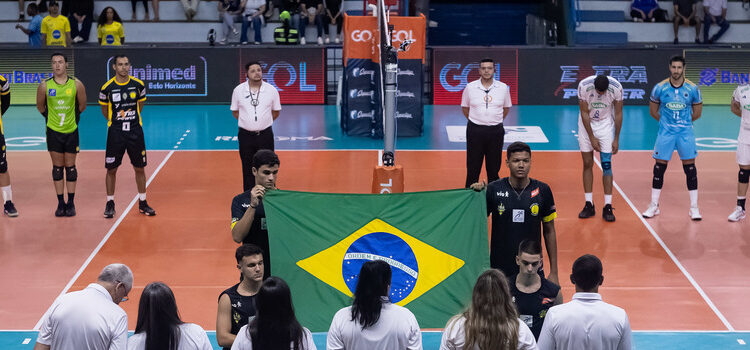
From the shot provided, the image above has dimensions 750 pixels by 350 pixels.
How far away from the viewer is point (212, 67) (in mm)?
23422

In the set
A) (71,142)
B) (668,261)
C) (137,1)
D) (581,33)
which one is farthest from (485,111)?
(137,1)

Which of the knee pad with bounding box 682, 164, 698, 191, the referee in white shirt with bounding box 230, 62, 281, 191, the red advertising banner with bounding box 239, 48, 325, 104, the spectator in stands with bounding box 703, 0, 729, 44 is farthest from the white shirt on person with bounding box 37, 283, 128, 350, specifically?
the spectator in stands with bounding box 703, 0, 729, 44

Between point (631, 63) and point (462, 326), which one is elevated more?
point (631, 63)

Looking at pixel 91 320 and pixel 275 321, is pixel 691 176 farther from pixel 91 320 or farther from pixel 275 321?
pixel 91 320

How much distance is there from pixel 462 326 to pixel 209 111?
1758 centimetres

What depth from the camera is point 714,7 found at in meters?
26.6

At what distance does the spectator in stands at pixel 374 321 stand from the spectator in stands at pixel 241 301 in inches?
34.9

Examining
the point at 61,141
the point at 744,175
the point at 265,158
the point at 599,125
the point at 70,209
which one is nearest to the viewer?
the point at 265,158

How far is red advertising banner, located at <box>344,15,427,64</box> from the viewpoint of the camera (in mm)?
18984

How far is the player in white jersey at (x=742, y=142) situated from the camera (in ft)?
43.1

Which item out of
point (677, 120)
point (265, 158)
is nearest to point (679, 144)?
point (677, 120)

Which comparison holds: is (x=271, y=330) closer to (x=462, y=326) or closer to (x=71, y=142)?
(x=462, y=326)

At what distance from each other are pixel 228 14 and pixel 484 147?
1475 cm

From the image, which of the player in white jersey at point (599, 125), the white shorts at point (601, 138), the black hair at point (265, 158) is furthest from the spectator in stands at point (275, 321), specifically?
the white shorts at point (601, 138)
